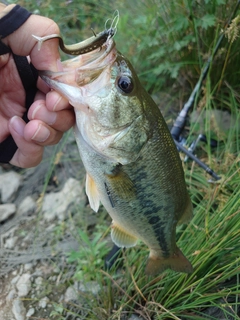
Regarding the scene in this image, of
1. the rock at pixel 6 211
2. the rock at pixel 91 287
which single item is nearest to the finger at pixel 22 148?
the rock at pixel 91 287

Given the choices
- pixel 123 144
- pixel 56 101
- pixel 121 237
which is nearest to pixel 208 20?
pixel 123 144

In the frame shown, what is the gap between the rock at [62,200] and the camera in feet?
11.5

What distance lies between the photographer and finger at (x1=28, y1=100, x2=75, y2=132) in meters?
1.69

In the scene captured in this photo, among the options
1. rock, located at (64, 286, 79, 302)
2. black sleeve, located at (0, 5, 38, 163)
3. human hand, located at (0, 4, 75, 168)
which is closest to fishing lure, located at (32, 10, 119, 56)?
human hand, located at (0, 4, 75, 168)

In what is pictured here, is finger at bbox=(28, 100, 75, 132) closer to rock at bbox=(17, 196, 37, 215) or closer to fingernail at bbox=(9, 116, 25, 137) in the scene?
fingernail at bbox=(9, 116, 25, 137)

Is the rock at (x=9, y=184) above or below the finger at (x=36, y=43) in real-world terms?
below

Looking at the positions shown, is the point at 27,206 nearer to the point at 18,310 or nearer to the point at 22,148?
the point at 18,310

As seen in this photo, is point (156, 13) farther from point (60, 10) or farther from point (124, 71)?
point (124, 71)

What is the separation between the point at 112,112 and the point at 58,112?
0.26m

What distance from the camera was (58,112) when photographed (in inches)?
65.8

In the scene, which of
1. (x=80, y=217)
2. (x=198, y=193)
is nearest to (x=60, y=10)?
(x=80, y=217)

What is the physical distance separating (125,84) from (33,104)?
491 millimetres

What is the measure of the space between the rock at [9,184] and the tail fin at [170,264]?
7.08ft

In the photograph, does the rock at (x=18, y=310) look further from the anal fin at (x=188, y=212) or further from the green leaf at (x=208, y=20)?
the green leaf at (x=208, y=20)
